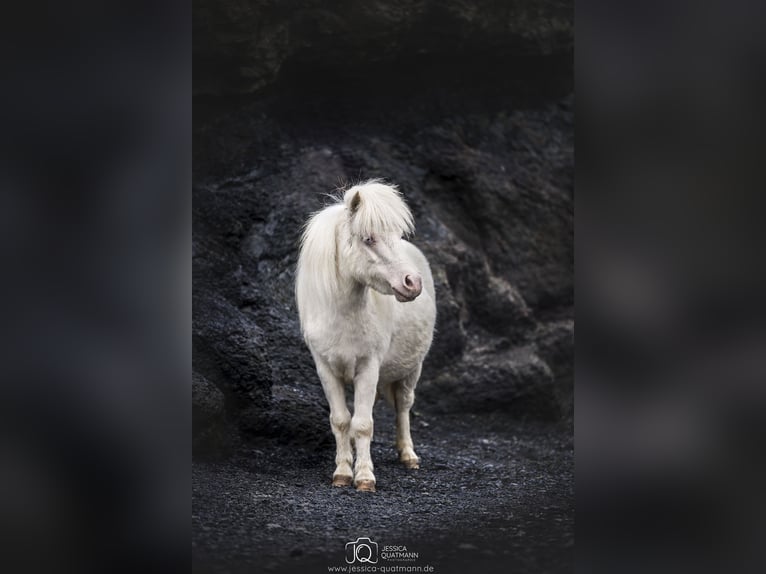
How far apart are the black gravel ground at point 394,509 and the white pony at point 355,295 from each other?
338 millimetres

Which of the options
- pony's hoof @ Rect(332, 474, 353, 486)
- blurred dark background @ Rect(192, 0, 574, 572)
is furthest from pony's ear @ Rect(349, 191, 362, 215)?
pony's hoof @ Rect(332, 474, 353, 486)

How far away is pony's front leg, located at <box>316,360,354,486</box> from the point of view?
4.25 m

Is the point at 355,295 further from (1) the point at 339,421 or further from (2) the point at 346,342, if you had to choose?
(1) the point at 339,421

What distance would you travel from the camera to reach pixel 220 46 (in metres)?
4.18

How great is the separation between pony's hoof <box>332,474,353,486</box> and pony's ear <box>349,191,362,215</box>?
139 cm

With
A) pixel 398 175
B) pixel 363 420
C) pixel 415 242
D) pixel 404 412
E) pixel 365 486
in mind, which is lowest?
pixel 365 486

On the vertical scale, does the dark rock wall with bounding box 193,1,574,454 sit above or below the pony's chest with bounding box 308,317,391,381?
above

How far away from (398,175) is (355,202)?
2202mm

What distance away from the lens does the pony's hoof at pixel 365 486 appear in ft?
13.7

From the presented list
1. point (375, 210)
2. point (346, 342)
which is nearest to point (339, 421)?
point (346, 342)

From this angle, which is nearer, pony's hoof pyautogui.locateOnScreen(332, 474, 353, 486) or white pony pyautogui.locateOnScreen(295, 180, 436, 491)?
white pony pyautogui.locateOnScreen(295, 180, 436, 491)

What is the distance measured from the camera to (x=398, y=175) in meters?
6.17

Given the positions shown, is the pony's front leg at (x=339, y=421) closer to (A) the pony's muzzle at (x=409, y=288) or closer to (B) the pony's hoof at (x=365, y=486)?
(B) the pony's hoof at (x=365, y=486)
